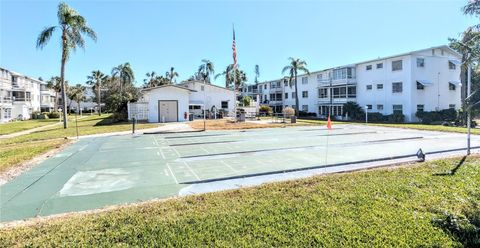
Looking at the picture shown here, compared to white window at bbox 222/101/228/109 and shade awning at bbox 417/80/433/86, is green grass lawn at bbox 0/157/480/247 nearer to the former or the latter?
shade awning at bbox 417/80/433/86

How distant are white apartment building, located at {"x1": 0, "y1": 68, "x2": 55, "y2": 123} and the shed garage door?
101 ft

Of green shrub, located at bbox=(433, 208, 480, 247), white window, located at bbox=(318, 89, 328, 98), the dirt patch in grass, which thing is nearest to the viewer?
green shrub, located at bbox=(433, 208, 480, 247)

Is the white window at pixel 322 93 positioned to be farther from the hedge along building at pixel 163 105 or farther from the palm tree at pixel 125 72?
the palm tree at pixel 125 72

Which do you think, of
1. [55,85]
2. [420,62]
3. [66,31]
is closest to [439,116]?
[420,62]

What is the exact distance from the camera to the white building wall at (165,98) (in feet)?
112

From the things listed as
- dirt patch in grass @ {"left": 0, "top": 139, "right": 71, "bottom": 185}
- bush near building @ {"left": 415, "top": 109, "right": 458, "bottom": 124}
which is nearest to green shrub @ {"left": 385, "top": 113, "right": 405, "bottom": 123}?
bush near building @ {"left": 415, "top": 109, "right": 458, "bottom": 124}

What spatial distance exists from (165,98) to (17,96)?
3740 cm

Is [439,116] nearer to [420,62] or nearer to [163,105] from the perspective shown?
[420,62]

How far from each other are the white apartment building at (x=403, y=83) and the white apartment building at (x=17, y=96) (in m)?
52.7

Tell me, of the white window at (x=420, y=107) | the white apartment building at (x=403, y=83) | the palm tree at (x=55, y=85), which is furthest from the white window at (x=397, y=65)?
the palm tree at (x=55, y=85)

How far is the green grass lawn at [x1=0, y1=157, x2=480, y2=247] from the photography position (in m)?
4.33

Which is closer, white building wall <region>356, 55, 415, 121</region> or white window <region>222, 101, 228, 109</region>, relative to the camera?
white building wall <region>356, 55, 415, 121</region>

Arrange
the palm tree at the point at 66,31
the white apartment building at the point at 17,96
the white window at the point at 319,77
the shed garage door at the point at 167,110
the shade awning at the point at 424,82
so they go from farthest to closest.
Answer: the white window at the point at 319,77
the white apartment building at the point at 17,96
the shade awning at the point at 424,82
the shed garage door at the point at 167,110
the palm tree at the point at 66,31

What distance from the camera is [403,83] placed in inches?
1447
